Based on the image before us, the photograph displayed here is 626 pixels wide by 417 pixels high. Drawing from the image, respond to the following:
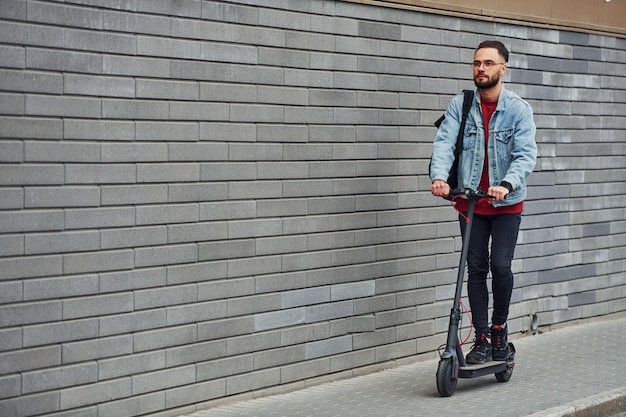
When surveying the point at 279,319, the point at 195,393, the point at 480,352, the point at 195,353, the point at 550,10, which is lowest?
the point at 195,393

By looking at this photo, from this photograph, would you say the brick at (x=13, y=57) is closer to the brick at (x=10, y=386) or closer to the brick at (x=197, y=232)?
the brick at (x=197, y=232)

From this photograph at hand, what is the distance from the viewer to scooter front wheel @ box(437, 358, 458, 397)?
7.46 m

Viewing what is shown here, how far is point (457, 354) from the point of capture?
7.68m

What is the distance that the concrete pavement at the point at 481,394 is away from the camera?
7.14m

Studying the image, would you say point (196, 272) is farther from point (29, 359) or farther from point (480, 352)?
point (480, 352)

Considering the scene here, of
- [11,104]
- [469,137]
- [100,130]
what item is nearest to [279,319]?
[469,137]

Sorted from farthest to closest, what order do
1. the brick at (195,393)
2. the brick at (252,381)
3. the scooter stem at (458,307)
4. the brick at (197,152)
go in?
the scooter stem at (458,307)
the brick at (252,381)
the brick at (195,393)
the brick at (197,152)

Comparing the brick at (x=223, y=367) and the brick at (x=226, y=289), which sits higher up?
the brick at (x=226, y=289)

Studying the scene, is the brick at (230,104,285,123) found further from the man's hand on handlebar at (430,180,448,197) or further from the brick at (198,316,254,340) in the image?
the brick at (198,316,254,340)

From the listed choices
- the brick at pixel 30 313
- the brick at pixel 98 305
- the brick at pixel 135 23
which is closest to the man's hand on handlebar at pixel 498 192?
the brick at pixel 135 23

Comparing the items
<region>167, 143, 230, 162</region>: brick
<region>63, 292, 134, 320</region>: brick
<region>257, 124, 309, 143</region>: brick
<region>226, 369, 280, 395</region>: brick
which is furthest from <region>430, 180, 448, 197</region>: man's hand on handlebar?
<region>63, 292, 134, 320</region>: brick

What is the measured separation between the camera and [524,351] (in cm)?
932

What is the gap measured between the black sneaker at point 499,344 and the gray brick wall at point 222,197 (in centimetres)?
80

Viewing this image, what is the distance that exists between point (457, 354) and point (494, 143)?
1.31 meters
